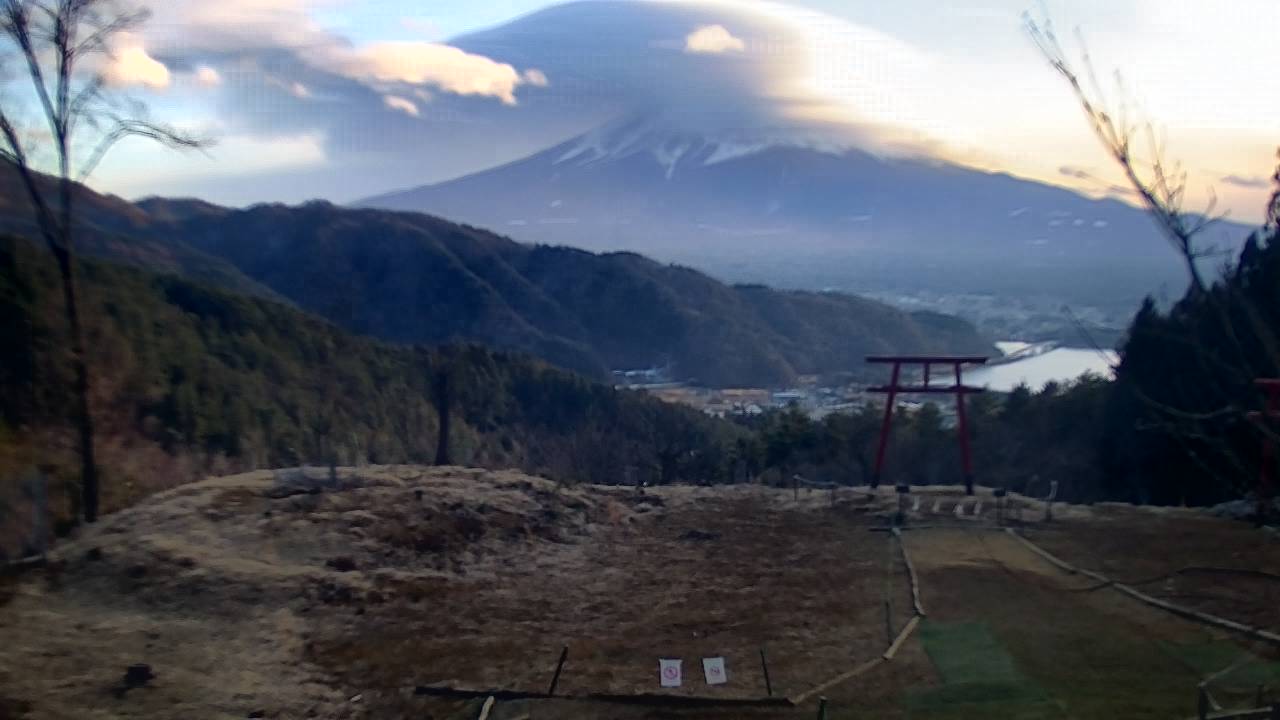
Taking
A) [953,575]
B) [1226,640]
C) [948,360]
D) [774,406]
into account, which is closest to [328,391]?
[774,406]

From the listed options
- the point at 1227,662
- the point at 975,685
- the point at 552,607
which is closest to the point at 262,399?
the point at 552,607

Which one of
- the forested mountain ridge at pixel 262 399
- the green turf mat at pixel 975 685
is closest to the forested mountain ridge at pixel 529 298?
the forested mountain ridge at pixel 262 399

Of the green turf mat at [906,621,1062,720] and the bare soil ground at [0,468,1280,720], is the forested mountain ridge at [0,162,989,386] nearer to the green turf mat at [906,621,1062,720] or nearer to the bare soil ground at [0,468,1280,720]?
the bare soil ground at [0,468,1280,720]

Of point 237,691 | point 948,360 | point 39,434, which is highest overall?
point 948,360

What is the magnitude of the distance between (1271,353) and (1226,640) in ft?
18.6

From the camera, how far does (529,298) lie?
180ft

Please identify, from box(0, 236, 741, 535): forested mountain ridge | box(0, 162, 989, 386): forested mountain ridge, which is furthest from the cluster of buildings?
box(0, 236, 741, 535): forested mountain ridge

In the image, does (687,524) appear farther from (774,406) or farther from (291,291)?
(291,291)

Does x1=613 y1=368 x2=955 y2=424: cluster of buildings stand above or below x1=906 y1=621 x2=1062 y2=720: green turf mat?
above

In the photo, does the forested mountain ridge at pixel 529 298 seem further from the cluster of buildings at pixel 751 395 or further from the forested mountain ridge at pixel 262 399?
the forested mountain ridge at pixel 262 399

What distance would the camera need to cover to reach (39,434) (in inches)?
573

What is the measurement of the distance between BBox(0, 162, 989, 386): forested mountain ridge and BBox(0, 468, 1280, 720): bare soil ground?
111 feet

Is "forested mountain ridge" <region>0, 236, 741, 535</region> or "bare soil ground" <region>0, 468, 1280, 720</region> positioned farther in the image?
"forested mountain ridge" <region>0, 236, 741, 535</region>

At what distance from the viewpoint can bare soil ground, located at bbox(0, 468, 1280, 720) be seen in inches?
287
